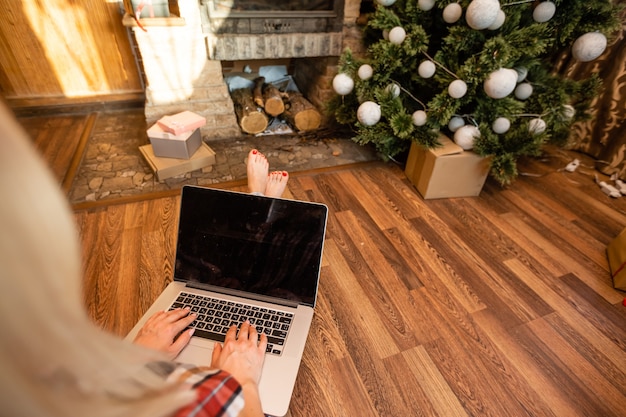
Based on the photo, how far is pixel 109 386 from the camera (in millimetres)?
338

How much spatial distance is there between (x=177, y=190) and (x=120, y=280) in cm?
58

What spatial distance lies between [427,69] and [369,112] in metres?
0.32

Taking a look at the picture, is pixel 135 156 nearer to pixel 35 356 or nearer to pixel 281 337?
pixel 281 337

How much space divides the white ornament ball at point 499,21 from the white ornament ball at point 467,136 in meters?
0.42

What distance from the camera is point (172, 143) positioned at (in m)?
1.75

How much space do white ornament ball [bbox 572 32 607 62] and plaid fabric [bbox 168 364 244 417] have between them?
181 cm

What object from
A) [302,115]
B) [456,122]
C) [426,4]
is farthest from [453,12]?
[302,115]

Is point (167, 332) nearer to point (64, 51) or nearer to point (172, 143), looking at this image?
point (172, 143)

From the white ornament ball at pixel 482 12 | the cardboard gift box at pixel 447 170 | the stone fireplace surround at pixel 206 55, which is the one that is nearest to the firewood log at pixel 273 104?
the stone fireplace surround at pixel 206 55

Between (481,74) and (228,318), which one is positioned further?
(481,74)

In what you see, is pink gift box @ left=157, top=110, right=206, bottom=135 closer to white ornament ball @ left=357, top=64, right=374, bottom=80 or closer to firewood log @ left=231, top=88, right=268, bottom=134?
firewood log @ left=231, top=88, right=268, bottom=134

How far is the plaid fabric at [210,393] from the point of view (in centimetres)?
42

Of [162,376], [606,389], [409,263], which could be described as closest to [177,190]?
[409,263]

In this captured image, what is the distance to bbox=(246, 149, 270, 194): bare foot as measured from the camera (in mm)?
1347
